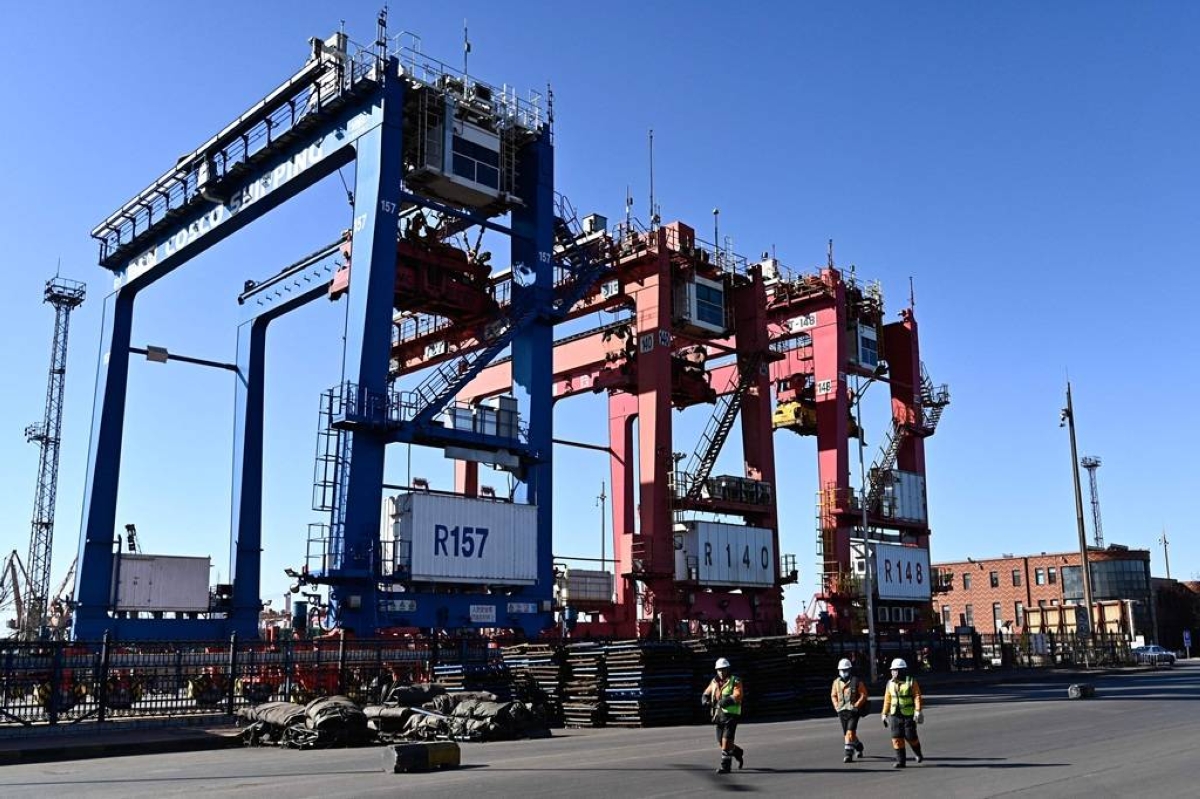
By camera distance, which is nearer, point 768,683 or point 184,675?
point 184,675

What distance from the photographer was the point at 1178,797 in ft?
38.9

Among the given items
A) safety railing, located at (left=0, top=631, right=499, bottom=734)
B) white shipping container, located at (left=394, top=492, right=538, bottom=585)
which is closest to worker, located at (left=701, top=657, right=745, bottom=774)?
safety railing, located at (left=0, top=631, right=499, bottom=734)

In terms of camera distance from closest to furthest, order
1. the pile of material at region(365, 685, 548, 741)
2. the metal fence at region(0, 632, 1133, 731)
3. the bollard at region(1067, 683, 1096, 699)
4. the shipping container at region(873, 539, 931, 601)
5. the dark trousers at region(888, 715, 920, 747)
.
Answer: the dark trousers at region(888, 715, 920, 747) → the pile of material at region(365, 685, 548, 741) → the metal fence at region(0, 632, 1133, 731) → the bollard at region(1067, 683, 1096, 699) → the shipping container at region(873, 539, 931, 601)

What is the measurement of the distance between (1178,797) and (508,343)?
79.9 ft

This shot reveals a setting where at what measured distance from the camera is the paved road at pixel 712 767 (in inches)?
504

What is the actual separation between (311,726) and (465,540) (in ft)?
42.8

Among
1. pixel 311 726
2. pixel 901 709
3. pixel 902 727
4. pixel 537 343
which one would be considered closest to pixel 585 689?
pixel 311 726

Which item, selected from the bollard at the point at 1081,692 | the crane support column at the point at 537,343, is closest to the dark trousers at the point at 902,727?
the bollard at the point at 1081,692

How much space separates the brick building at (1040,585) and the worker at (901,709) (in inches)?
2963

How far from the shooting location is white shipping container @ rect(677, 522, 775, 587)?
135 feet

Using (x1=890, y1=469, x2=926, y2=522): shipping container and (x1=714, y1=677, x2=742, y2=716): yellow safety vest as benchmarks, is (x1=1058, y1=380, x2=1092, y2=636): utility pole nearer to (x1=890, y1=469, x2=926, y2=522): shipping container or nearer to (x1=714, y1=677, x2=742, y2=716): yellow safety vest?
(x1=890, y1=469, x2=926, y2=522): shipping container

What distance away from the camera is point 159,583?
126ft

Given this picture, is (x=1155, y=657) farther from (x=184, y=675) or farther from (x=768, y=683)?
(x=184, y=675)

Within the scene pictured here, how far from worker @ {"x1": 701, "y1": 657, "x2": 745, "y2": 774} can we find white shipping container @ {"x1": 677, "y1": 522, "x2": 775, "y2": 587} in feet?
84.6
